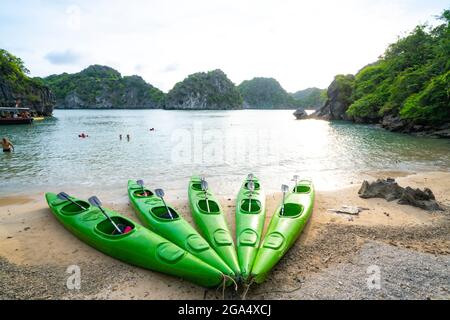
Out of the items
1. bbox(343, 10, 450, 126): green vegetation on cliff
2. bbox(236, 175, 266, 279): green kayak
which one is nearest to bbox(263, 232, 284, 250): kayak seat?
bbox(236, 175, 266, 279): green kayak

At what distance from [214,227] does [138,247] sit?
1806mm

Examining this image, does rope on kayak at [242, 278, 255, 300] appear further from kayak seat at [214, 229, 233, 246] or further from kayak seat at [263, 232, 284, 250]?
kayak seat at [214, 229, 233, 246]

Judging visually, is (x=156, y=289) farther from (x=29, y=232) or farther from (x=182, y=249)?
(x=29, y=232)

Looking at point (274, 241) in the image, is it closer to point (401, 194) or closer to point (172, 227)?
point (172, 227)

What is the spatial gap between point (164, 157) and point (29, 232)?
12.5 metres

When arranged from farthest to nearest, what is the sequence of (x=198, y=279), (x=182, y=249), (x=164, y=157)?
(x=164, y=157) → (x=182, y=249) → (x=198, y=279)

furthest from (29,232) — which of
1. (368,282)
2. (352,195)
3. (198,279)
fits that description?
(352,195)

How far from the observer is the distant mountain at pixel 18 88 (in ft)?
181

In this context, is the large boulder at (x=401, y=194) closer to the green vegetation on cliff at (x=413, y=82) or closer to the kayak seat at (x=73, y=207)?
the kayak seat at (x=73, y=207)

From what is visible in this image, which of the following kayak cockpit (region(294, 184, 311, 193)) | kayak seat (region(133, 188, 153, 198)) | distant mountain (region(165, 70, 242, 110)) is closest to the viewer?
kayak seat (region(133, 188, 153, 198))

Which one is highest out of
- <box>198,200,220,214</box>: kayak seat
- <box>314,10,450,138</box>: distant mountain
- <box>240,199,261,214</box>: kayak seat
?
<box>314,10,450,138</box>: distant mountain

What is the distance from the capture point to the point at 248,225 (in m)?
6.55

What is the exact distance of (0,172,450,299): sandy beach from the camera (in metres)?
4.69
